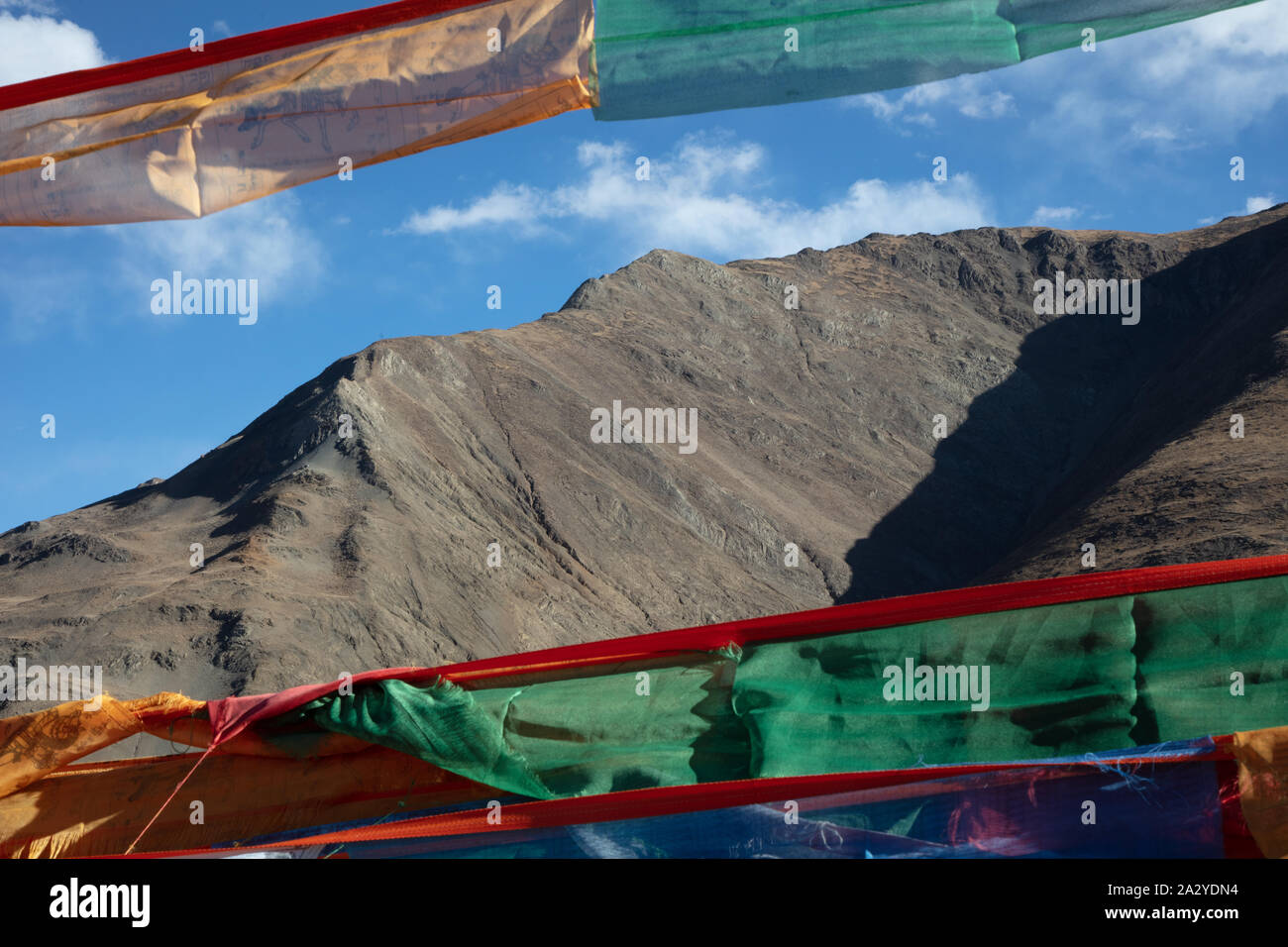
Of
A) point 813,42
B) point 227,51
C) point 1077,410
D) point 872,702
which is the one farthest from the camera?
point 1077,410

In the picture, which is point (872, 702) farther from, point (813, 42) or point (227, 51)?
point (227, 51)

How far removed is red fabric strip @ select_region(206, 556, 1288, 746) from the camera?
337 cm

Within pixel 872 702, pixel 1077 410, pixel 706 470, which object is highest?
pixel 1077 410

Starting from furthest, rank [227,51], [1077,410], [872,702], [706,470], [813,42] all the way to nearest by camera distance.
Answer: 1. [1077,410]
2. [706,470]
3. [872,702]
4. [227,51]
5. [813,42]

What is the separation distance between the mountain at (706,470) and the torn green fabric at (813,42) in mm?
22366

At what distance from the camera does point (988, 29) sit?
2.96 meters

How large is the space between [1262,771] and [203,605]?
26.1 metres

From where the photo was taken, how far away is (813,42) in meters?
3.02

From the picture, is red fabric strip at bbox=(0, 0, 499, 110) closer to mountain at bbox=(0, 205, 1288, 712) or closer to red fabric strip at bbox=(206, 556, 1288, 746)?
red fabric strip at bbox=(206, 556, 1288, 746)

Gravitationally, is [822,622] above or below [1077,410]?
below

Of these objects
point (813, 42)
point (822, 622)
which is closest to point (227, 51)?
point (813, 42)

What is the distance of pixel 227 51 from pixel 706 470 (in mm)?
40777
